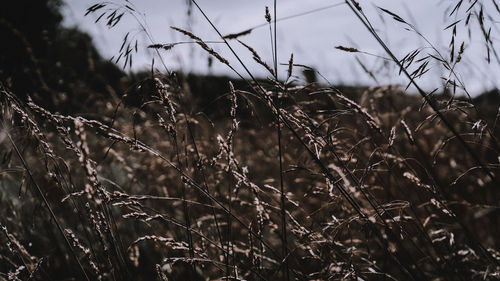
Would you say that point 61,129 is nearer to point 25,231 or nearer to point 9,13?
point 25,231

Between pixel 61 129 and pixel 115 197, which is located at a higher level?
→ pixel 61 129

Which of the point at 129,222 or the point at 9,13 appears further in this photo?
the point at 9,13

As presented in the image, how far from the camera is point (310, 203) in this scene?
294 centimetres

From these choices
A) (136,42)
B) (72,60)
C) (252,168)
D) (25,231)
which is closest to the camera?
(136,42)

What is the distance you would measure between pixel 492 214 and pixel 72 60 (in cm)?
708

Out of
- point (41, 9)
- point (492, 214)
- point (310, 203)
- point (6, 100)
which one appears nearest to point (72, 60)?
point (41, 9)

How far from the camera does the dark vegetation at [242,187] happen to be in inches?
44.0

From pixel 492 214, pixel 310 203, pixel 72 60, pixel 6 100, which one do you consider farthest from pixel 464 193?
pixel 72 60

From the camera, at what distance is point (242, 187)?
7.97 ft

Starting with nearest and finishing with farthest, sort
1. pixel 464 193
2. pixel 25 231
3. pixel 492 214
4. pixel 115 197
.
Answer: pixel 115 197, pixel 25 231, pixel 492 214, pixel 464 193

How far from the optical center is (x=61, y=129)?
1121mm

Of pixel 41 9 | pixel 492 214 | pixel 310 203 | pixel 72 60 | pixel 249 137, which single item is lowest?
pixel 310 203

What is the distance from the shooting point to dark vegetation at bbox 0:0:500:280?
1.12 meters

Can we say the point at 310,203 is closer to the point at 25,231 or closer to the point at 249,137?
the point at 249,137
